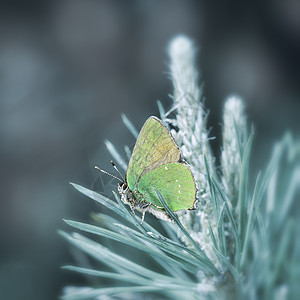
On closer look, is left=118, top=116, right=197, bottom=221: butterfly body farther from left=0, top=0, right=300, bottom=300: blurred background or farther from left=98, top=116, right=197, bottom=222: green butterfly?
left=0, top=0, right=300, bottom=300: blurred background

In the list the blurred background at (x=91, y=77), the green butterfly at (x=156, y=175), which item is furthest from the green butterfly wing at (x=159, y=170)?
the blurred background at (x=91, y=77)

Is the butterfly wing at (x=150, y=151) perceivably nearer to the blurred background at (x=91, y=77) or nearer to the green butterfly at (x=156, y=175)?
the green butterfly at (x=156, y=175)

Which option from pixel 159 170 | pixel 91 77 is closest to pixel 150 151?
pixel 159 170

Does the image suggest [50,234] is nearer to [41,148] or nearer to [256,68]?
[41,148]

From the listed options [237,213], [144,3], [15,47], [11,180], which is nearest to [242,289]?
[237,213]

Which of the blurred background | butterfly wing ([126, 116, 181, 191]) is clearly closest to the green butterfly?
butterfly wing ([126, 116, 181, 191])

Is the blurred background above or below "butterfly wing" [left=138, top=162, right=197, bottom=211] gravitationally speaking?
above
